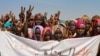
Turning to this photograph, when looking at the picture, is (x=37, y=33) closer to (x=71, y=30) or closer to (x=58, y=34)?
(x=58, y=34)

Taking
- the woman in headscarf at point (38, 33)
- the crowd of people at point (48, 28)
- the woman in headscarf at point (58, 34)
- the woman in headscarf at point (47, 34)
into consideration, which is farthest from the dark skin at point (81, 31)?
the woman in headscarf at point (38, 33)

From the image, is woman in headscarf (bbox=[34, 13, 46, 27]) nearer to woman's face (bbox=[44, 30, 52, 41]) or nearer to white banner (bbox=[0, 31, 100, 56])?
woman's face (bbox=[44, 30, 52, 41])

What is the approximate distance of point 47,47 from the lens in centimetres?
845

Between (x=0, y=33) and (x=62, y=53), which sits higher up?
(x=0, y=33)

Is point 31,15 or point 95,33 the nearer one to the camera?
point 95,33

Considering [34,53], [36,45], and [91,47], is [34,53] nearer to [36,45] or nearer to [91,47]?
[36,45]

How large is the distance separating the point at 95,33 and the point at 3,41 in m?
2.17

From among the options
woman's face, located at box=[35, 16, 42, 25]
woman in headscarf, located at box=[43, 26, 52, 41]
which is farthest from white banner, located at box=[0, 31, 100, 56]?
woman's face, located at box=[35, 16, 42, 25]

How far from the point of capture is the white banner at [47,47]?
27.6 ft

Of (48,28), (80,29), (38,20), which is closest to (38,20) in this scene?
(38,20)

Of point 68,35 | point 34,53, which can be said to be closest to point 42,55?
point 34,53

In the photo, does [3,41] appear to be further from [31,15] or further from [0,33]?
[31,15]

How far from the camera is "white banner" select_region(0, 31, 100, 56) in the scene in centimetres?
841

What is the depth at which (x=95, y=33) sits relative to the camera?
836 cm
